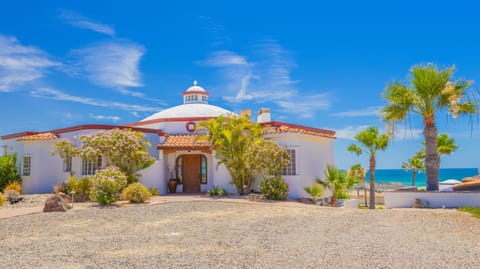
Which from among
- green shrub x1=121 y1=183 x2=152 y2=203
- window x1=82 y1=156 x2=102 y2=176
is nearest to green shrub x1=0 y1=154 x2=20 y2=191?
window x1=82 y1=156 x2=102 y2=176

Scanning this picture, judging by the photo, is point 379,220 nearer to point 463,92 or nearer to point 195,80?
point 463,92

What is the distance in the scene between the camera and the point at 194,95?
31469mm

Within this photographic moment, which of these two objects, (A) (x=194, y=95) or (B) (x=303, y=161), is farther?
(A) (x=194, y=95)

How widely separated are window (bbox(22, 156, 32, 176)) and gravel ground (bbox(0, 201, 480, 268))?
1049cm

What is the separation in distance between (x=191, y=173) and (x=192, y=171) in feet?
0.45

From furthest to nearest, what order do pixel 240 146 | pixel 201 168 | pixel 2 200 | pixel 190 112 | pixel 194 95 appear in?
pixel 194 95
pixel 190 112
pixel 201 168
pixel 240 146
pixel 2 200

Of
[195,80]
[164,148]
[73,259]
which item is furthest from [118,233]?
[195,80]

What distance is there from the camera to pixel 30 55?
19391 millimetres

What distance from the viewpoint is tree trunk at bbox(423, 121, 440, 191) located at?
17328mm

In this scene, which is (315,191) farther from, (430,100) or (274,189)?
(430,100)

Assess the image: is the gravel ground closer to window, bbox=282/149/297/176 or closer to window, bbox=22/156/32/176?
window, bbox=282/149/297/176

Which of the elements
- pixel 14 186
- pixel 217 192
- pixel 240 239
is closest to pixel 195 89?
pixel 217 192

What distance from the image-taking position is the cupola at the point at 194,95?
103ft

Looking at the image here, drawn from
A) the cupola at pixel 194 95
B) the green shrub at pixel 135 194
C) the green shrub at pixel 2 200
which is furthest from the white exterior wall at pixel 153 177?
the cupola at pixel 194 95
